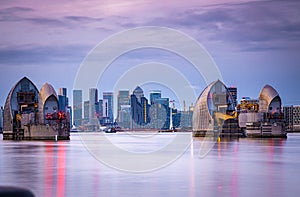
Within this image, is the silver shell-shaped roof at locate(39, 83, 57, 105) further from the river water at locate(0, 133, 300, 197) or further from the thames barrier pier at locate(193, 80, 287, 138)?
the river water at locate(0, 133, 300, 197)

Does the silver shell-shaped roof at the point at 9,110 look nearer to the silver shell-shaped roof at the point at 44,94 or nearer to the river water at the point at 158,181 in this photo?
the silver shell-shaped roof at the point at 44,94

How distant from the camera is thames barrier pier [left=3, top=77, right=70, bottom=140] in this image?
111 m

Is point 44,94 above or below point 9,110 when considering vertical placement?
above

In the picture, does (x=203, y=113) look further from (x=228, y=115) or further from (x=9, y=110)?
(x=9, y=110)

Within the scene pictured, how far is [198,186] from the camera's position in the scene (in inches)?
903

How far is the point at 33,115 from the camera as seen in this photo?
380 feet

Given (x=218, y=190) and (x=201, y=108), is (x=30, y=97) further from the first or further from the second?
(x=218, y=190)

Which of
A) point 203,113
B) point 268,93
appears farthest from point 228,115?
point 268,93

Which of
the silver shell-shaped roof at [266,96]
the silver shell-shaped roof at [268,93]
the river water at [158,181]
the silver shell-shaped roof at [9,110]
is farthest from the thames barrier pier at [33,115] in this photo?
the river water at [158,181]

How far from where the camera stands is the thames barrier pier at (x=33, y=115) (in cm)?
11125

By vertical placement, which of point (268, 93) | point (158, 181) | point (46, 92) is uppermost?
point (268, 93)

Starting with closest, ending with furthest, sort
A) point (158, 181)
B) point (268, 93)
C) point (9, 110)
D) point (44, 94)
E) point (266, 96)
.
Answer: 1. point (158, 181)
2. point (44, 94)
3. point (9, 110)
4. point (266, 96)
5. point (268, 93)

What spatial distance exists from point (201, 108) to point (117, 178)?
106m

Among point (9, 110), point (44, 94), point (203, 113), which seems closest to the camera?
point (44, 94)
